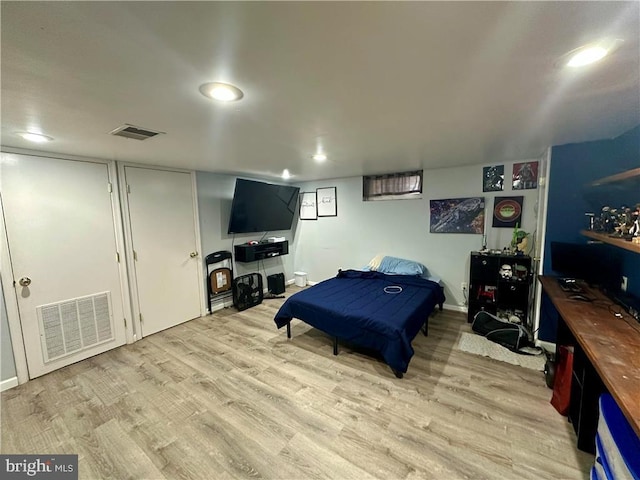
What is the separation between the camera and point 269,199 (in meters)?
Answer: 4.59

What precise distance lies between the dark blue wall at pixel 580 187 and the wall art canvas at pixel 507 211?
784 mm

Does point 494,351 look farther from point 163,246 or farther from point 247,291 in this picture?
point 163,246

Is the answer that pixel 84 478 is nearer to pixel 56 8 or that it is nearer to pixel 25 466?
pixel 25 466

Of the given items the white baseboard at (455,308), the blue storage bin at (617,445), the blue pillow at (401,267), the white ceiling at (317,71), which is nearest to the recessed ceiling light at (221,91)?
the white ceiling at (317,71)

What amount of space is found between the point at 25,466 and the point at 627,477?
3.26m

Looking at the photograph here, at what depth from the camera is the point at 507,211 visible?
11.4 ft

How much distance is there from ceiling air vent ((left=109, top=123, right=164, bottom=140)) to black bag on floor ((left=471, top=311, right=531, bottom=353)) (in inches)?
157

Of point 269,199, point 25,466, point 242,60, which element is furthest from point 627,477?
point 269,199

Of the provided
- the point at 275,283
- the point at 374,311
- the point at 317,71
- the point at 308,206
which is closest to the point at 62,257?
the point at 275,283

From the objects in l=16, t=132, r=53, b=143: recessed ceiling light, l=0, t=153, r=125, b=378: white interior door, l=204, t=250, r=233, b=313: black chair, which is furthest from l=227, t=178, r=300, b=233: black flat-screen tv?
l=16, t=132, r=53, b=143: recessed ceiling light

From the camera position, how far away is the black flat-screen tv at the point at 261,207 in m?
4.11

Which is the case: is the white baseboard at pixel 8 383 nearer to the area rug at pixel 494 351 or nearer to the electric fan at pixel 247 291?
the electric fan at pixel 247 291

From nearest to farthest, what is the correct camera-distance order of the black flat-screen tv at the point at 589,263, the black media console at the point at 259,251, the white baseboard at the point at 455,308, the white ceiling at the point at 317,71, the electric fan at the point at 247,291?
the white ceiling at the point at 317,71, the black flat-screen tv at the point at 589,263, the white baseboard at the point at 455,308, the electric fan at the point at 247,291, the black media console at the point at 259,251

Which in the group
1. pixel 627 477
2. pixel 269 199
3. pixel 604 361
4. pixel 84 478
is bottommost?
pixel 84 478
